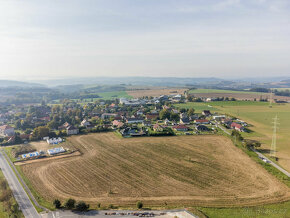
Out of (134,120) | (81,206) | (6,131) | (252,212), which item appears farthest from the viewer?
(134,120)

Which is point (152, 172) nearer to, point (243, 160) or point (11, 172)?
point (243, 160)

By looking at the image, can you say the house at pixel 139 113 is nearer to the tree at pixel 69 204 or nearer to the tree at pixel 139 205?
the tree at pixel 139 205

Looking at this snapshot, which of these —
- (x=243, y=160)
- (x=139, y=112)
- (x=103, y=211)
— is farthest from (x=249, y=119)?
(x=103, y=211)

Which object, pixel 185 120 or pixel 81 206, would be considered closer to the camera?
pixel 81 206

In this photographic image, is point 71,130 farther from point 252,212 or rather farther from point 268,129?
point 268,129

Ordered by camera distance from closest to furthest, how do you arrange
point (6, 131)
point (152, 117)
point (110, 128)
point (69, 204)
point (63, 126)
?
point (69, 204), point (6, 131), point (110, 128), point (63, 126), point (152, 117)

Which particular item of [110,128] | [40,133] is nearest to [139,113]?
[110,128]

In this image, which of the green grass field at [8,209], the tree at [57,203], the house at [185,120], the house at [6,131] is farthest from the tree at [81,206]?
the house at [185,120]
